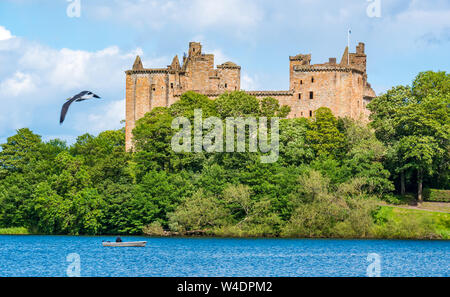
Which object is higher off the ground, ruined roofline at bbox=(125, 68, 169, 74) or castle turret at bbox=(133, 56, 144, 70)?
castle turret at bbox=(133, 56, 144, 70)

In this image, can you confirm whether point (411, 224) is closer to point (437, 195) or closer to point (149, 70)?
point (437, 195)

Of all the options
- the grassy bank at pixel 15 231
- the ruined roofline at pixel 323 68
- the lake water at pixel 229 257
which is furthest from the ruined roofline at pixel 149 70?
the lake water at pixel 229 257

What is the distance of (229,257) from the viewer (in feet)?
160

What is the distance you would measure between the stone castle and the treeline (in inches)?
203

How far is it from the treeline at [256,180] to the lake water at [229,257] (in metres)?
3.87

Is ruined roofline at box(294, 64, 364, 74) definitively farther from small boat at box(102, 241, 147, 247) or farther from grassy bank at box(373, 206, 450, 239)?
small boat at box(102, 241, 147, 247)

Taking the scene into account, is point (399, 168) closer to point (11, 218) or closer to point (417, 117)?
point (417, 117)

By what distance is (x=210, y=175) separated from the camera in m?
67.5

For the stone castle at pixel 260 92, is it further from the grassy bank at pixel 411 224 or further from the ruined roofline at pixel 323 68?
the grassy bank at pixel 411 224

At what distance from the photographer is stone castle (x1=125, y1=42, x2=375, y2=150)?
3300 inches

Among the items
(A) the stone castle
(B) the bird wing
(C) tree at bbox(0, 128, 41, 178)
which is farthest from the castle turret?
(B) the bird wing

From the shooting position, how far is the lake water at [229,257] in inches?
1677
